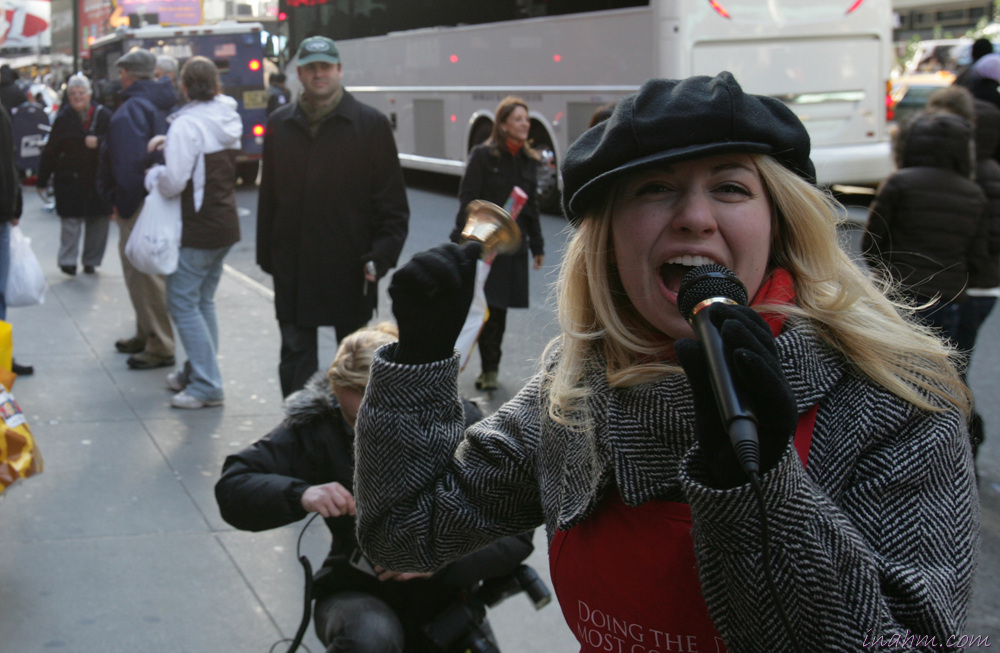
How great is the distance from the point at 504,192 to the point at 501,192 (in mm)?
21

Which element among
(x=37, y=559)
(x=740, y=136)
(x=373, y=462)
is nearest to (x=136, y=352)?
(x=37, y=559)

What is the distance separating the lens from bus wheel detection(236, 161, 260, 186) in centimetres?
1824

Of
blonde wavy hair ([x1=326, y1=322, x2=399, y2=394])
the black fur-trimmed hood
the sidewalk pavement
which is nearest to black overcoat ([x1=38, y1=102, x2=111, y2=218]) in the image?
the sidewalk pavement

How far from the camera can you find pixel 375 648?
2.64m

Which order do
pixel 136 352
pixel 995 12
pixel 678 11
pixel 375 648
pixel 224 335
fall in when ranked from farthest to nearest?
pixel 995 12 < pixel 678 11 < pixel 224 335 < pixel 136 352 < pixel 375 648

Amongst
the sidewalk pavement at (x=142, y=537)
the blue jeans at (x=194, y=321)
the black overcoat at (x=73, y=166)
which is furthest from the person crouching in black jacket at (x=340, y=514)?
the black overcoat at (x=73, y=166)

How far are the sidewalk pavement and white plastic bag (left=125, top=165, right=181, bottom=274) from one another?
85 centimetres

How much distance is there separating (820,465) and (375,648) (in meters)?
1.66

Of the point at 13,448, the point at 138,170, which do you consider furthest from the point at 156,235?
the point at 13,448

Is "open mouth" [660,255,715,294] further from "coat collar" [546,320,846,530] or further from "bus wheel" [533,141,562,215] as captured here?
"bus wheel" [533,141,562,215]

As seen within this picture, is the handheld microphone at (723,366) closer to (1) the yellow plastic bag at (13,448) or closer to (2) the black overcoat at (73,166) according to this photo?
(1) the yellow plastic bag at (13,448)

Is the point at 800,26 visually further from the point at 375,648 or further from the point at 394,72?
the point at 375,648

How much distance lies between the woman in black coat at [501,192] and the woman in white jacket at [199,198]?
1471 millimetres

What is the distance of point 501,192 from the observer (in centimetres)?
659
